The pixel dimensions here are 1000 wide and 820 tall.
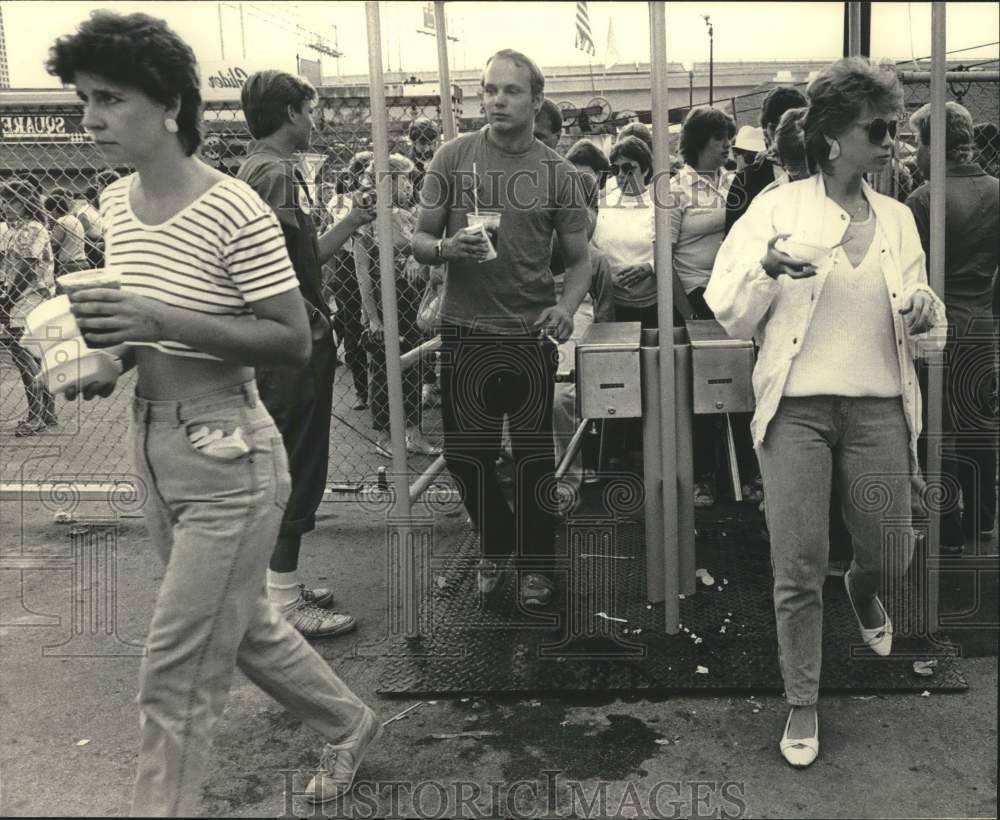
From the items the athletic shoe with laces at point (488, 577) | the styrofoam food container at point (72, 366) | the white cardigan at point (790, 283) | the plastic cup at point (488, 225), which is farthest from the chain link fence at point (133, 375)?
the styrofoam food container at point (72, 366)

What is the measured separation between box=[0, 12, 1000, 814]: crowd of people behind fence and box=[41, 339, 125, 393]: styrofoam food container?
5 cm

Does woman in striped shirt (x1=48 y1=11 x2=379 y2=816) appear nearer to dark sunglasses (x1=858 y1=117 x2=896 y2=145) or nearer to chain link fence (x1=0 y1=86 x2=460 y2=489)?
dark sunglasses (x1=858 y1=117 x2=896 y2=145)

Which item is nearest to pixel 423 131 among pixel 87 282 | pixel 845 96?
pixel 845 96

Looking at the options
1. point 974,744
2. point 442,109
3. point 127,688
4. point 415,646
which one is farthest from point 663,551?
point 442,109

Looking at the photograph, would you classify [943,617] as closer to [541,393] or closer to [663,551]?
[663,551]

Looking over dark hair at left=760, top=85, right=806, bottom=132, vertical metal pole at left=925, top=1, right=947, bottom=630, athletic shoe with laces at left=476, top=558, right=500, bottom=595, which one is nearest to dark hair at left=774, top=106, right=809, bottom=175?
dark hair at left=760, top=85, right=806, bottom=132

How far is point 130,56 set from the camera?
96.7 inches

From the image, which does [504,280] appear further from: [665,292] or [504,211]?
[665,292]

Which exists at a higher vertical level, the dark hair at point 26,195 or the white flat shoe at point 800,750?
the dark hair at point 26,195

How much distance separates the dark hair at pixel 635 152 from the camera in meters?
6.35

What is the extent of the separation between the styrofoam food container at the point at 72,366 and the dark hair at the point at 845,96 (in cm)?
219

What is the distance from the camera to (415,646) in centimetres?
438

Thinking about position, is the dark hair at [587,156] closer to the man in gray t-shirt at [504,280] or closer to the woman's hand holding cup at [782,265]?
the man in gray t-shirt at [504,280]

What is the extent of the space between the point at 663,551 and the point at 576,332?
207 centimetres
